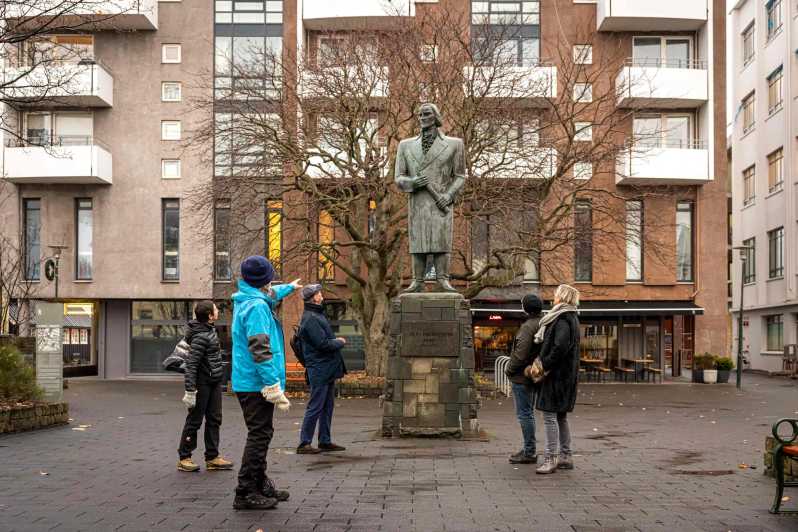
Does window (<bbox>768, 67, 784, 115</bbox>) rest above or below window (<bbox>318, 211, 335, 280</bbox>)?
above

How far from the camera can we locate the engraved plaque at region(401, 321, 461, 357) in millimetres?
12625

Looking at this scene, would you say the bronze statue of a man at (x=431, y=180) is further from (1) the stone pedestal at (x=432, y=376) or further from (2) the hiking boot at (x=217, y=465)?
(2) the hiking boot at (x=217, y=465)

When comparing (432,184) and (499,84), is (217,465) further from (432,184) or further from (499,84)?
(499,84)

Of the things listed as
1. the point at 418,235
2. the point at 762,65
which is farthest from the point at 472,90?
the point at 762,65

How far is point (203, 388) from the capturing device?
32.9 feet

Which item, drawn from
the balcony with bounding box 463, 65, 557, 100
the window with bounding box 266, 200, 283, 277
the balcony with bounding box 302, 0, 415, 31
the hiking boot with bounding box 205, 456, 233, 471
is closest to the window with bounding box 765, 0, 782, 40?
the balcony with bounding box 302, 0, 415, 31

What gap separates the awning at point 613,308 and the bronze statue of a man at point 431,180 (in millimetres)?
20355

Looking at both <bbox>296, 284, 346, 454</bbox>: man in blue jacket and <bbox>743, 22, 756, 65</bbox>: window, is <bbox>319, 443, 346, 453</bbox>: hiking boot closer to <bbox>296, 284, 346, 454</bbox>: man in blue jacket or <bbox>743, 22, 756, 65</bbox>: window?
<bbox>296, 284, 346, 454</bbox>: man in blue jacket

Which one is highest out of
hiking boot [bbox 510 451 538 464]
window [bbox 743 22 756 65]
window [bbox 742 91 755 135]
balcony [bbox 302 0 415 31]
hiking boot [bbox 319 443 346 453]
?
window [bbox 743 22 756 65]

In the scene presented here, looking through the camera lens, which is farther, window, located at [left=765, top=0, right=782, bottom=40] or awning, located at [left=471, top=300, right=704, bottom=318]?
window, located at [left=765, top=0, right=782, bottom=40]

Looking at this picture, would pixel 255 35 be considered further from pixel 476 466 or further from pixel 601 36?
pixel 476 466

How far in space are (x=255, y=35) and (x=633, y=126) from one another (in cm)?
1514

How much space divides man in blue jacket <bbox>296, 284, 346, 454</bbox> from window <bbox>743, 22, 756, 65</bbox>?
40875mm

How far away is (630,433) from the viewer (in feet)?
48.4
